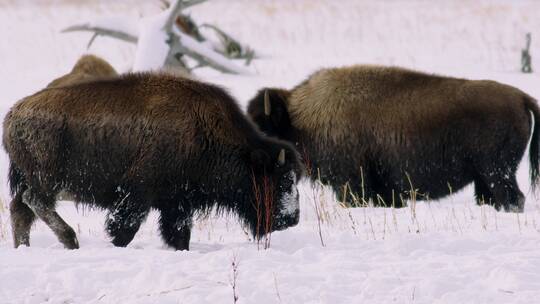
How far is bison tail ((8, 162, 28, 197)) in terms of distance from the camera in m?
6.61

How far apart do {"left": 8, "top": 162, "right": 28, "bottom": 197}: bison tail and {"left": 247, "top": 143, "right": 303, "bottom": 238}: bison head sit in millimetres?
1640

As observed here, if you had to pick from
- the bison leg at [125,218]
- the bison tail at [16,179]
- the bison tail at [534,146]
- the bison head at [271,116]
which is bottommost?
the bison leg at [125,218]

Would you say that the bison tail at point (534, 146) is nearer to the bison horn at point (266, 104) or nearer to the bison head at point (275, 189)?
the bison horn at point (266, 104)

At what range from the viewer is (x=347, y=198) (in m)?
9.27

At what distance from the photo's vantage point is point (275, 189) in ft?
21.8

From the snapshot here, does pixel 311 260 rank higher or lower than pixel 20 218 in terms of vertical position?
lower

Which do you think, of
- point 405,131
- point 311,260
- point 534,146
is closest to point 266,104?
point 405,131

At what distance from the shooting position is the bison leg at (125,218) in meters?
6.41

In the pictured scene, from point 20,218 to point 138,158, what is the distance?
103cm

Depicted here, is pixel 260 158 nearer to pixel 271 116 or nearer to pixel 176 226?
pixel 176 226

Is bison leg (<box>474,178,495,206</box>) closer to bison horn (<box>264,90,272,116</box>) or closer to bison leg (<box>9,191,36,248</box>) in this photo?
bison horn (<box>264,90,272,116</box>)

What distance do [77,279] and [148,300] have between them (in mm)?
471

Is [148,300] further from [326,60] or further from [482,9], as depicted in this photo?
[482,9]

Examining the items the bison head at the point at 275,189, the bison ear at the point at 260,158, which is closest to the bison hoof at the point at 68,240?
the bison head at the point at 275,189
